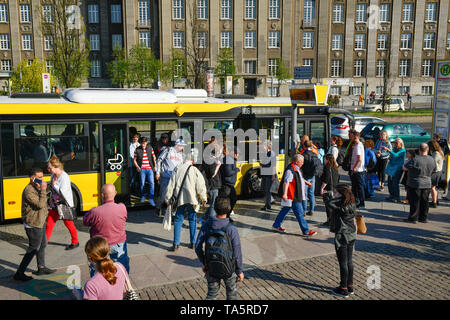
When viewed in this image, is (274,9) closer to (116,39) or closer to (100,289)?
(116,39)

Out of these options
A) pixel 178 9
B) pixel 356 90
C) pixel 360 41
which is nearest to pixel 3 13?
pixel 178 9

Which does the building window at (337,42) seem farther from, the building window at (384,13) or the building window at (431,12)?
the building window at (431,12)

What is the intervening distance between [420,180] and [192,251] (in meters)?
5.23

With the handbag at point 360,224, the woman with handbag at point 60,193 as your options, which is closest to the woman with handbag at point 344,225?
the handbag at point 360,224

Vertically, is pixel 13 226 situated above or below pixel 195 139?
below

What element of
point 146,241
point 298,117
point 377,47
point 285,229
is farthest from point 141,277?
point 377,47

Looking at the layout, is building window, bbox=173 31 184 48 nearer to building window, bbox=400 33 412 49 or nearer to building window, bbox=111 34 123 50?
building window, bbox=111 34 123 50

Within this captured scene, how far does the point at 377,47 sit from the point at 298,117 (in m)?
50.5

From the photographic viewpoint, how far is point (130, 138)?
34.9 ft

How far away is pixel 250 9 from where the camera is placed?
2044 inches

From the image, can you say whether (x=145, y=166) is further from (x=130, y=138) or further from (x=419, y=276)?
(x=419, y=276)

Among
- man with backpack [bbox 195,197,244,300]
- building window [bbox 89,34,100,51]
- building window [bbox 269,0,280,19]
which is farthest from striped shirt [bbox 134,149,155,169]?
building window [bbox 89,34,100,51]

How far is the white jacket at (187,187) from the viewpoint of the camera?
719 cm
